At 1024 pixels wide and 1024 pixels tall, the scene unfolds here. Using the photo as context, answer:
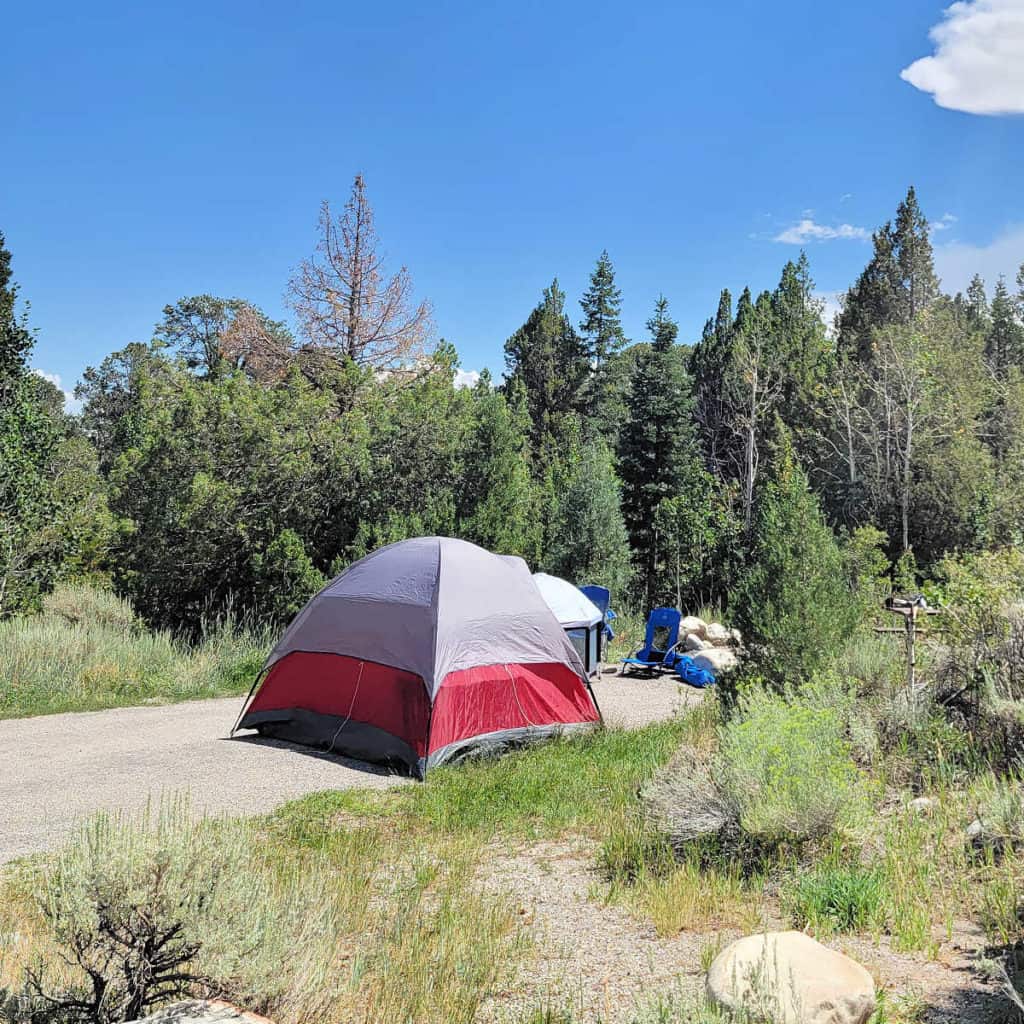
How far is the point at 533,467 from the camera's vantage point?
2912 cm

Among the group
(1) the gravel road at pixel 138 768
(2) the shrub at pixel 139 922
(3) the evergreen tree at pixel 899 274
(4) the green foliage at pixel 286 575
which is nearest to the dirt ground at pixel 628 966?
(2) the shrub at pixel 139 922

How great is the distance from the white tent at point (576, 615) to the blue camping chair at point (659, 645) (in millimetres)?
663

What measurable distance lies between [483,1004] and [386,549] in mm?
5766

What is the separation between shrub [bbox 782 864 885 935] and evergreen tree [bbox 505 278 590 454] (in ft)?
106

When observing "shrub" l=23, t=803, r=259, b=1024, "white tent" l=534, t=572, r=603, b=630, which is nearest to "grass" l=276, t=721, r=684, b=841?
"shrub" l=23, t=803, r=259, b=1024

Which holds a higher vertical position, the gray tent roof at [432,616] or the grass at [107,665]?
the gray tent roof at [432,616]

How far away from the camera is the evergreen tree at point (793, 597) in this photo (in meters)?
7.52

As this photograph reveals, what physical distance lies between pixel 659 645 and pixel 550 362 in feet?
81.6

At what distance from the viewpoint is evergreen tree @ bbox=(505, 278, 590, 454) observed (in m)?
36.6

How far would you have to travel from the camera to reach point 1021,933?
146 inches

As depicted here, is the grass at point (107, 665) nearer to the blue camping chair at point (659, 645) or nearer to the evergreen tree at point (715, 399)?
the blue camping chair at point (659, 645)

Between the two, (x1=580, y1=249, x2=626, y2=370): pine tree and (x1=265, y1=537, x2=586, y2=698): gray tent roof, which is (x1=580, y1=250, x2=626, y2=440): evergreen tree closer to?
(x1=580, y1=249, x2=626, y2=370): pine tree

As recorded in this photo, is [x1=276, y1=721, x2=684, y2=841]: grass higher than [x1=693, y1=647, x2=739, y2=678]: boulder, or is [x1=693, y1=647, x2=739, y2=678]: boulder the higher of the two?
[x1=693, y1=647, x2=739, y2=678]: boulder

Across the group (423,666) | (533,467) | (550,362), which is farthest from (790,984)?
(550,362)
